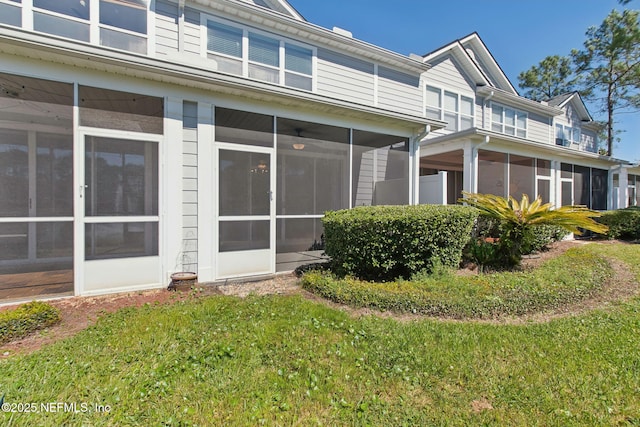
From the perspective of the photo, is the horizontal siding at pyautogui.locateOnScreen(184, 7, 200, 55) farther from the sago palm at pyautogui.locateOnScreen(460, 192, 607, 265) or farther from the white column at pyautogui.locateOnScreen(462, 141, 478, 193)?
the white column at pyautogui.locateOnScreen(462, 141, 478, 193)

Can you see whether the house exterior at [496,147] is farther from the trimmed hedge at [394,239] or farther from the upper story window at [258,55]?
the upper story window at [258,55]

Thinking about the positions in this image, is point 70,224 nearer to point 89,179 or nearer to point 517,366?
point 89,179

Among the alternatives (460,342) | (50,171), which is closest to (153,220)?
(50,171)

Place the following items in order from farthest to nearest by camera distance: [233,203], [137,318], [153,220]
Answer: [233,203] → [153,220] → [137,318]

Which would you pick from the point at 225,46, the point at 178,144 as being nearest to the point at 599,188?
the point at 225,46

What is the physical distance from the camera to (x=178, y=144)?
187 inches

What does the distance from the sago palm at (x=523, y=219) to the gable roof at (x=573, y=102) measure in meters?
12.6

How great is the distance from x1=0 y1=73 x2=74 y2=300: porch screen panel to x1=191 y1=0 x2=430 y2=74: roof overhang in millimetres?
4255

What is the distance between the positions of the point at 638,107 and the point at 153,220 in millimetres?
27666

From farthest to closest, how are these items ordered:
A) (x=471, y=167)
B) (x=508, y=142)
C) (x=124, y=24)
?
(x=508, y=142) < (x=471, y=167) < (x=124, y=24)

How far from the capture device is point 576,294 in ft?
14.5

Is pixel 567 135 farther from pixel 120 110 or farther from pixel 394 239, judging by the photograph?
pixel 120 110

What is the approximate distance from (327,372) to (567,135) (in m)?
19.3

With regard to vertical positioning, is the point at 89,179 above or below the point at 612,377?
above
